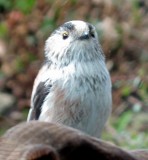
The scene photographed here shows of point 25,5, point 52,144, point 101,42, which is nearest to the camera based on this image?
point 52,144

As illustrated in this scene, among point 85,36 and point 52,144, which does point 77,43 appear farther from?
point 52,144

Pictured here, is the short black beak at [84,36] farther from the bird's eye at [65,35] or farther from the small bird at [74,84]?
the bird's eye at [65,35]

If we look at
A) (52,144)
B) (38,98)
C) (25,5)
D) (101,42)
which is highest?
(52,144)

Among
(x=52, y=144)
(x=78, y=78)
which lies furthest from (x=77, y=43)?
(x=52, y=144)

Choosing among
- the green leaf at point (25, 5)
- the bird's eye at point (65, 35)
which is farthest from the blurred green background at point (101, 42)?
the bird's eye at point (65, 35)

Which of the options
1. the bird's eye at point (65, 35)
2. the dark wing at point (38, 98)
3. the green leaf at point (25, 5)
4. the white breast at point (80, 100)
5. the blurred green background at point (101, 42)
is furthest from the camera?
the green leaf at point (25, 5)

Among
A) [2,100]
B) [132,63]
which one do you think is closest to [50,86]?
[2,100]
